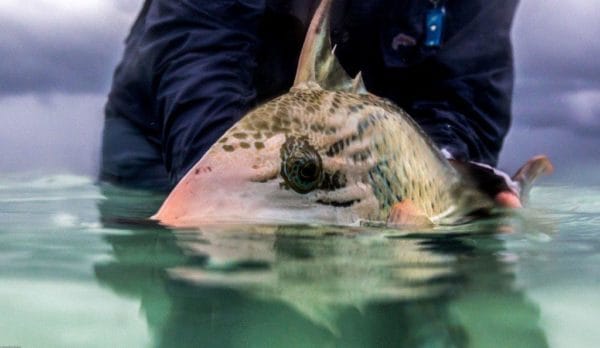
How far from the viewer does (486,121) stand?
161 inches

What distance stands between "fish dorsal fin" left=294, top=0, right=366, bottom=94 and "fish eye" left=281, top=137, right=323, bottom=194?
0.34 m

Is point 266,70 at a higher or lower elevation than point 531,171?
higher

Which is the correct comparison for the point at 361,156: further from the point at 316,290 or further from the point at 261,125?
the point at 316,290

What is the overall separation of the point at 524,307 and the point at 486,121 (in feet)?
10.3

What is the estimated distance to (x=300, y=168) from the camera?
170cm

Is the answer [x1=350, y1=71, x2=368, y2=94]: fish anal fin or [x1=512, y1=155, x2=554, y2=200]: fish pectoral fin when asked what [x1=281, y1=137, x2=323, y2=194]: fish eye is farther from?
[x1=512, y1=155, x2=554, y2=200]: fish pectoral fin

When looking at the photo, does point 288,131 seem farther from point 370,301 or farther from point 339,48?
point 339,48

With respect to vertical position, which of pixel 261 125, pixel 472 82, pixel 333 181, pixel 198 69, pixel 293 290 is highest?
pixel 472 82

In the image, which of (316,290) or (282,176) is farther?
(282,176)

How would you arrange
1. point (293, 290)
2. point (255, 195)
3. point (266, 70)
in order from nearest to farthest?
point (293, 290)
point (255, 195)
point (266, 70)

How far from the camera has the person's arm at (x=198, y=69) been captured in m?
3.12

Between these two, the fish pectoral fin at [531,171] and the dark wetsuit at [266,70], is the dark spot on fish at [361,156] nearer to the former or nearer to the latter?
the fish pectoral fin at [531,171]

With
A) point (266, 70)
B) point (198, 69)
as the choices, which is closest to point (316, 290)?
point (198, 69)

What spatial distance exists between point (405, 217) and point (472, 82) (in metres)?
2.56
